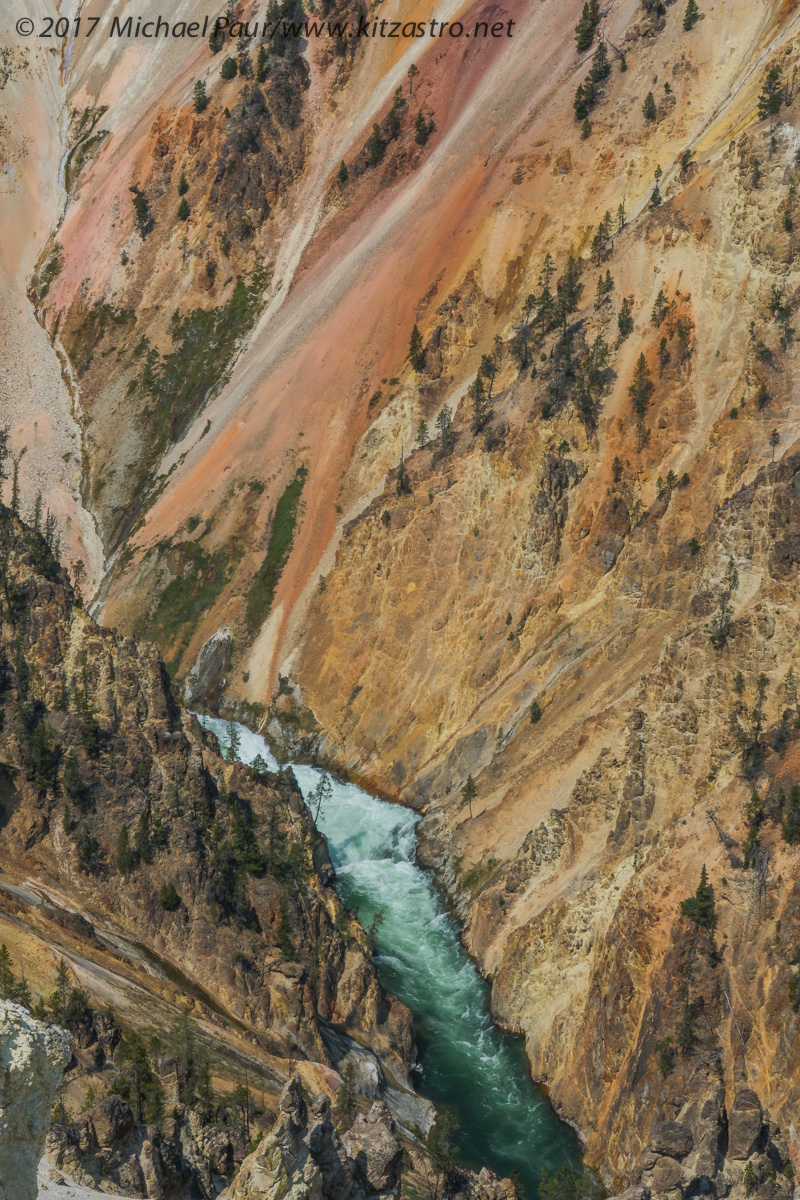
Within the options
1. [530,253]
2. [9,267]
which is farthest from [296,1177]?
[9,267]

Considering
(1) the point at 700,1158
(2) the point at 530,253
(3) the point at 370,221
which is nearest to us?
(1) the point at 700,1158

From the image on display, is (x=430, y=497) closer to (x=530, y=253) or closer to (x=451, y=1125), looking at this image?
(x=530, y=253)

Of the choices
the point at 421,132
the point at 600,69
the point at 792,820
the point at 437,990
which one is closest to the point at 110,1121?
the point at 792,820

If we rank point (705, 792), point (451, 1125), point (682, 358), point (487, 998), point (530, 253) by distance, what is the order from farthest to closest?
point (530, 253), point (682, 358), point (487, 998), point (705, 792), point (451, 1125)

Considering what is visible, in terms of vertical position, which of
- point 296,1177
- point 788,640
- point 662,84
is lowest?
point 788,640

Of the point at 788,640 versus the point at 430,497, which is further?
the point at 430,497

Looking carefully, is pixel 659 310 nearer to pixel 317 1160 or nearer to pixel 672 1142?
pixel 672 1142

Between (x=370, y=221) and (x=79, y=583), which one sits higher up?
(x=370, y=221)

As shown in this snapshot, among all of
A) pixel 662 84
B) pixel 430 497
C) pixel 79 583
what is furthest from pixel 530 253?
pixel 79 583
